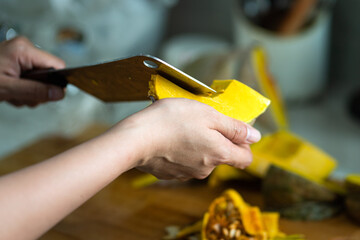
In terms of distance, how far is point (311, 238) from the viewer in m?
0.69

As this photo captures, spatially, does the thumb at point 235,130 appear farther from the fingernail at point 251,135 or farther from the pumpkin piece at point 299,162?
the pumpkin piece at point 299,162

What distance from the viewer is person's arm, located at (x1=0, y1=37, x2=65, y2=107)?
681 millimetres

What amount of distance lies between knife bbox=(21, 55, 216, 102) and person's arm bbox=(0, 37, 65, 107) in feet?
0.04

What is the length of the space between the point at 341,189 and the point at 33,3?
1.03 m

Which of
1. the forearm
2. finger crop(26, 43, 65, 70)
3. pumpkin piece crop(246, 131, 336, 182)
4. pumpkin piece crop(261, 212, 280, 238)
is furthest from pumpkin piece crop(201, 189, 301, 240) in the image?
finger crop(26, 43, 65, 70)

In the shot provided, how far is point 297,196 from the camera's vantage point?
73 cm

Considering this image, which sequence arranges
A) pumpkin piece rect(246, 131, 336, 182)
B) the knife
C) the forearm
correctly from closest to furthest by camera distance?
the forearm < the knife < pumpkin piece rect(246, 131, 336, 182)

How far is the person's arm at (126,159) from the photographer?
1.27 ft

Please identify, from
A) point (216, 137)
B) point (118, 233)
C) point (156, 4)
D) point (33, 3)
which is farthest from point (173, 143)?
point (156, 4)

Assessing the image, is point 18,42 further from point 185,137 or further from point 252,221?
point 252,221

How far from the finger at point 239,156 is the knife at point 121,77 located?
0.08m

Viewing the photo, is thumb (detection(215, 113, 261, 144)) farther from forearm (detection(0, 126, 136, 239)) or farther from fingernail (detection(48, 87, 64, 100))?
fingernail (detection(48, 87, 64, 100))

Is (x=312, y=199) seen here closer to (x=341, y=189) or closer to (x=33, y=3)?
(x=341, y=189)

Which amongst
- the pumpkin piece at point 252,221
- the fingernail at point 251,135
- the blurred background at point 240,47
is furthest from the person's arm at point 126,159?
the blurred background at point 240,47
